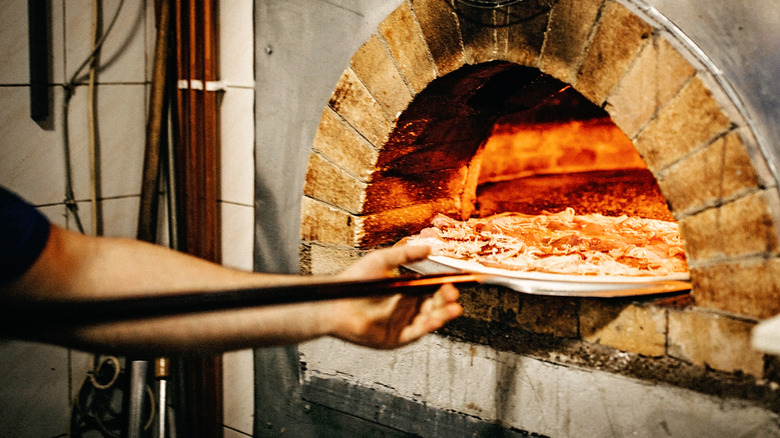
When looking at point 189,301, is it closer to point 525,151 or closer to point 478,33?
point 478,33

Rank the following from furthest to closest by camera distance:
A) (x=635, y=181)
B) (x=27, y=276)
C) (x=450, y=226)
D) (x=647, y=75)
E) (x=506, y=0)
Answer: (x=635, y=181)
(x=450, y=226)
(x=506, y=0)
(x=647, y=75)
(x=27, y=276)

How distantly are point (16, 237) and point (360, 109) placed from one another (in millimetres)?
1405

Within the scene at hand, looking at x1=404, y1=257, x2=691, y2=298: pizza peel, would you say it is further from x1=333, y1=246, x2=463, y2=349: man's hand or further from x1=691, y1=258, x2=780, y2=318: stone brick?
x1=333, y1=246, x2=463, y2=349: man's hand

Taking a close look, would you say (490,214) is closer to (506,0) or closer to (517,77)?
(517,77)

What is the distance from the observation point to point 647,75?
5.40 feet

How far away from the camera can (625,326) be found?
1.78m

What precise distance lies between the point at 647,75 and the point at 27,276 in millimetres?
1741

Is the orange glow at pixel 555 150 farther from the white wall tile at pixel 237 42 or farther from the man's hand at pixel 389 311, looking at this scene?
the man's hand at pixel 389 311

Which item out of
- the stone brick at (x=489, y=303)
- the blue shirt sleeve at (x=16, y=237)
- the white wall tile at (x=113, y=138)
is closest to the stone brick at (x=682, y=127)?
the stone brick at (x=489, y=303)

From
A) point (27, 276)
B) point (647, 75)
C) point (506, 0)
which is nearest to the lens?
point (27, 276)

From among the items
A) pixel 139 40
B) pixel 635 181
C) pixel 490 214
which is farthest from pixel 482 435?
pixel 139 40

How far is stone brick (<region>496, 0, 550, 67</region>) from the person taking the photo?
184 centimetres

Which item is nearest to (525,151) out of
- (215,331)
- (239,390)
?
(239,390)

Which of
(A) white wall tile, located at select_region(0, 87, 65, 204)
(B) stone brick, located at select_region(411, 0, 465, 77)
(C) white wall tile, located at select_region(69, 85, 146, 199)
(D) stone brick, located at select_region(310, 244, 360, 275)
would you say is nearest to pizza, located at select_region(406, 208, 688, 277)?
(D) stone brick, located at select_region(310, 244, 360, 275)
